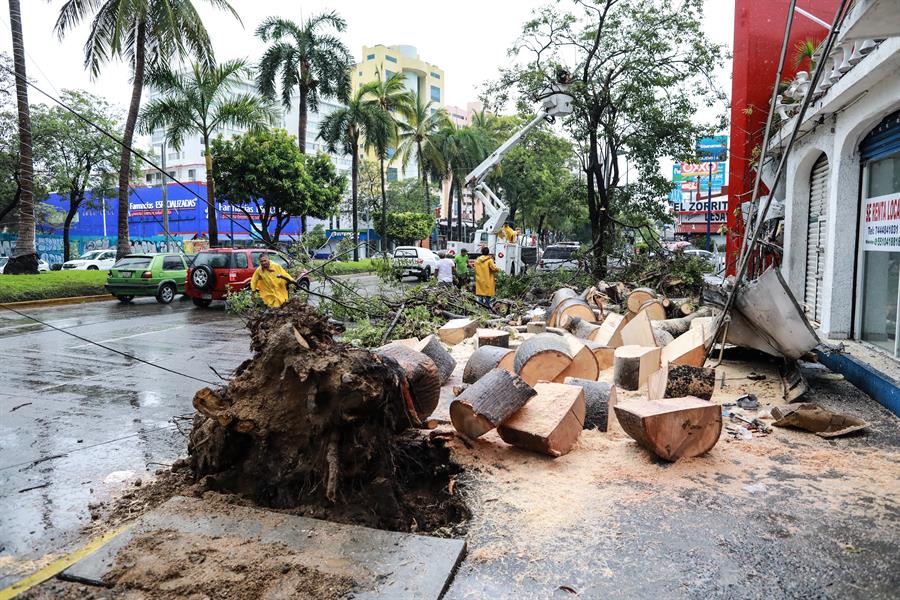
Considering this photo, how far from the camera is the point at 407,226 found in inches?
1784

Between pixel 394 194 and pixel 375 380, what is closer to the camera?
pixel 375 380

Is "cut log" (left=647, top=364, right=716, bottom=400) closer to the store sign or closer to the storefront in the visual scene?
the storefront

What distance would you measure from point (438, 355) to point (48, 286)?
16.5 meters

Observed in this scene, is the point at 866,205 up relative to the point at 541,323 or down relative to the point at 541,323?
up

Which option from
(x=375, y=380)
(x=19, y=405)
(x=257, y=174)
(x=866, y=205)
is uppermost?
(x=257, y=174)

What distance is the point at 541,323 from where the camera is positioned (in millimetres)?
10508

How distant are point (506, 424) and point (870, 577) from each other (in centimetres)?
232

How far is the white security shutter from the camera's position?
10.0m

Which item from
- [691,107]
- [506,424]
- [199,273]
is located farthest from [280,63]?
[506,424]

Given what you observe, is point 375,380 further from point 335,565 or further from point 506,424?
point 506,424

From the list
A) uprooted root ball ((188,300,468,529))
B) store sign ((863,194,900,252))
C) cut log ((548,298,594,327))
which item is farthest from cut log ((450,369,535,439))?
cut log ((548,298,594,327))

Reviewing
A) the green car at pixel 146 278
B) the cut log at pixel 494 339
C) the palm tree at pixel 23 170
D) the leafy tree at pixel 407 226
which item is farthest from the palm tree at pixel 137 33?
the leafy tree at pixel 407 226

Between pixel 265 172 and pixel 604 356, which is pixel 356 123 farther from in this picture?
pixel 604 356

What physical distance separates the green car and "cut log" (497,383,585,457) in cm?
1620
